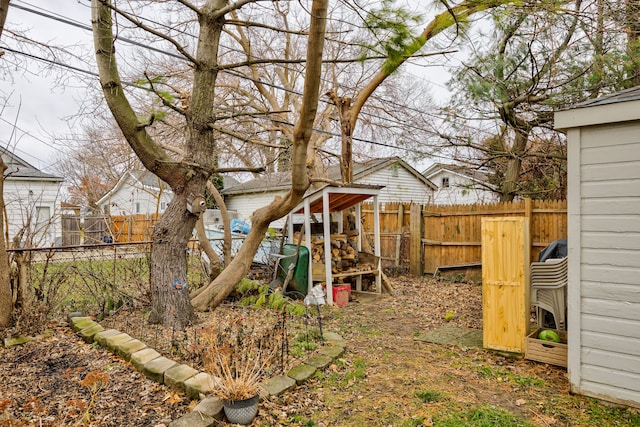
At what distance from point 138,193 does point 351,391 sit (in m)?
14.2

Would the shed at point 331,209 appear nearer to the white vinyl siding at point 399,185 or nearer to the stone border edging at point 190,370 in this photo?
the stone border edging at point 190,370

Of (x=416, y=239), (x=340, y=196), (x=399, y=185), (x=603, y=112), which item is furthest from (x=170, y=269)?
(x=399, y=185)

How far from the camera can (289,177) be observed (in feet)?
42.3

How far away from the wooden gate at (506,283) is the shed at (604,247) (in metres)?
0.74

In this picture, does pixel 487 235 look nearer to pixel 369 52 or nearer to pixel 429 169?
pixel 369 52

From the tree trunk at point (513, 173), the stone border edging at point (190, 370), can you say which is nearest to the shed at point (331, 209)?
the stone border edging at point (190, 370)

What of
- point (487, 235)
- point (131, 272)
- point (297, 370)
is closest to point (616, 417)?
point (487, 235)

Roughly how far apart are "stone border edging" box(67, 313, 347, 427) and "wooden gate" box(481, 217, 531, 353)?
5.46 feet

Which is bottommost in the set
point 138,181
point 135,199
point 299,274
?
point 299,274

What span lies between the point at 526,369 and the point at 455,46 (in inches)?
165

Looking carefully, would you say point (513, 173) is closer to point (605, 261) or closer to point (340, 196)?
→ point (340, 196)

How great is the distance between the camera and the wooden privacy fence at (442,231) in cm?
759

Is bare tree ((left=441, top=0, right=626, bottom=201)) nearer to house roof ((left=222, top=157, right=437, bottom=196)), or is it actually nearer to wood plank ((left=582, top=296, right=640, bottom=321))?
wood plank ((left=582, top=296, right=640, bottom=321))

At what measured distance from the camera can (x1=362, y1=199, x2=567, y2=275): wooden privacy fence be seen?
7590mm
